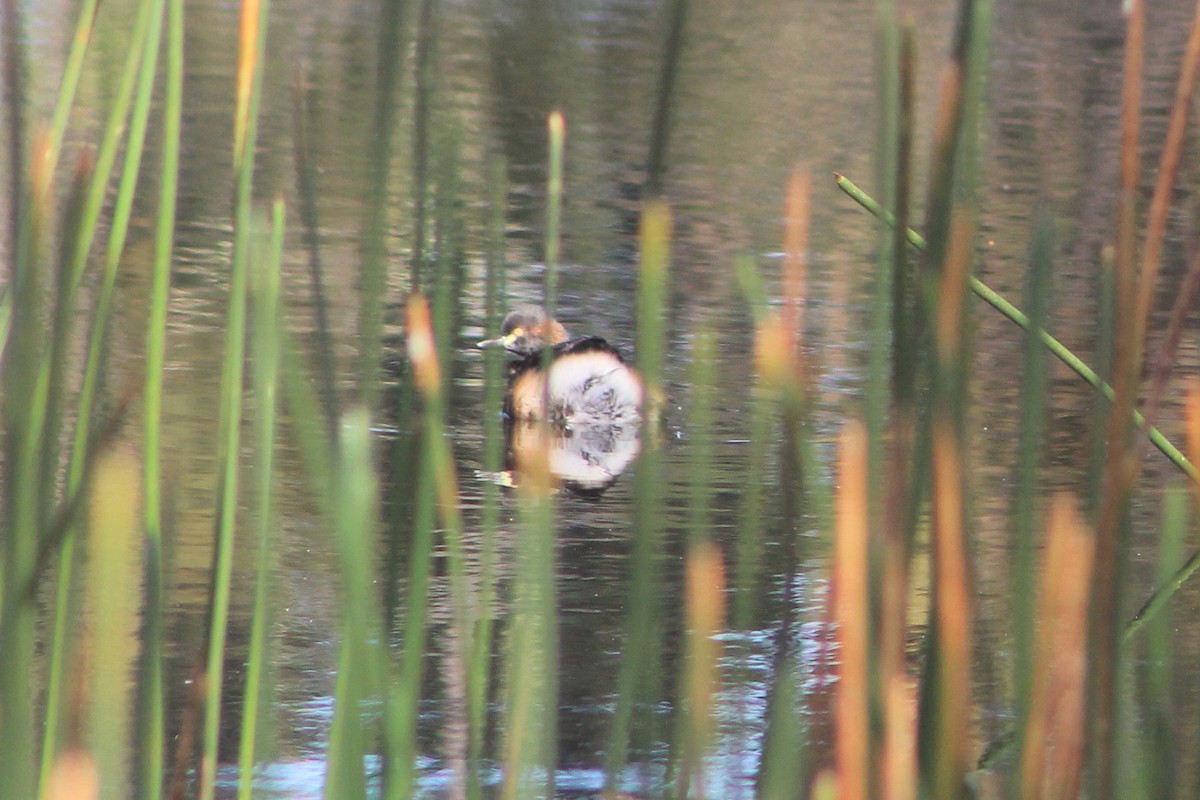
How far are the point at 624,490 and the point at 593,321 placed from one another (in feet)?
6.23

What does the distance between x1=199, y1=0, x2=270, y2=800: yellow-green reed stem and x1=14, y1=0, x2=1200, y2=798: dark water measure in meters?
0.16

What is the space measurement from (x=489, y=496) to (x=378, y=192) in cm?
26

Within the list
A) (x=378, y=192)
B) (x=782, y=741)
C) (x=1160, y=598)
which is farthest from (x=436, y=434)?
(x=1160, y=598)

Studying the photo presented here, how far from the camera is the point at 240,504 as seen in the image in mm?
4070

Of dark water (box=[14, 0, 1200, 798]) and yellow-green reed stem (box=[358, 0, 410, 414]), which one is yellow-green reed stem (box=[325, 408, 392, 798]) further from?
dark water (box=[14, 0, 1200, 798])

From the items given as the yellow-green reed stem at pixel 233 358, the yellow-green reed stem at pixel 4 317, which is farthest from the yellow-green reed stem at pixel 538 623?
the yellow-green reed stem at pixel 4 317

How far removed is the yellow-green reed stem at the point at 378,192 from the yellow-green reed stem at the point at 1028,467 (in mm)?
482

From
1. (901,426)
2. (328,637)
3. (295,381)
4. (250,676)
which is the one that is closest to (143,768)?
(250,676)

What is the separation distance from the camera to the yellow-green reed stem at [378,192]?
136 centimetres

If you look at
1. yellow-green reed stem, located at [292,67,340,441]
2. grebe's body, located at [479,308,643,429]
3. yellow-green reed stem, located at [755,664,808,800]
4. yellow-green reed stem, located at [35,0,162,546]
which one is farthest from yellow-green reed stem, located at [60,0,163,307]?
grebe's body, located at [479,308,643,429]

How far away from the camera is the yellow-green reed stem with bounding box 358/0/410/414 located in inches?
53.6

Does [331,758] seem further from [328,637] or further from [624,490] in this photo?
[624,490]

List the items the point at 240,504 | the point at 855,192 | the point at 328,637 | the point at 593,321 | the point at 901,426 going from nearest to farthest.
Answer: the point at 901,426, the point at 855,192, the point at 328,637, the point at 240,504, the point at 593,321

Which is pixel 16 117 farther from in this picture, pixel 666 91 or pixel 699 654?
pixel 699 654
